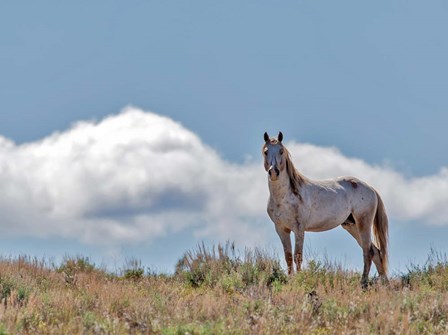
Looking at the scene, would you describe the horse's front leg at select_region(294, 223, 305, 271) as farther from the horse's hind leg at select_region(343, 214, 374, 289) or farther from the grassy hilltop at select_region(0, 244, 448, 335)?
the horse's hind leg at select_region(343, 214, 374, 289)

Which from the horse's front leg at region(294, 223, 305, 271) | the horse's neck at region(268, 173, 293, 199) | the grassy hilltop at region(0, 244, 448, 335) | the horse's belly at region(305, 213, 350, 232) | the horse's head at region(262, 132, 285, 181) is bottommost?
the grassy hilltop at region(0, 244, 448, 335)

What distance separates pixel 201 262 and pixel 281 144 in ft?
11.0

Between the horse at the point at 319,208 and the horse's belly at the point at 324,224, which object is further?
the horse's belly at the point at 324,224

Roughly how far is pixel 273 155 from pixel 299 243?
202cm

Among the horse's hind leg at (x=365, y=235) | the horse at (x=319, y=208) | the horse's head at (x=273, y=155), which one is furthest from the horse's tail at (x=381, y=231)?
the horse's head at (x=273, y=155)

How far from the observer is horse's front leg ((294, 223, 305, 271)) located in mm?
16422

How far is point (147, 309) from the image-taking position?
1124cm

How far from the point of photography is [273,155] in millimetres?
16141

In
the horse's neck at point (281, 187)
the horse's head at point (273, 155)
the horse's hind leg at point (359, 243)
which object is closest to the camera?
the horse's head at point (273, 155)

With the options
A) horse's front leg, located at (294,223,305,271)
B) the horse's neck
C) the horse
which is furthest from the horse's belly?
the horse's neck

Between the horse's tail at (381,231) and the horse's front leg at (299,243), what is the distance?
3219 millimetres

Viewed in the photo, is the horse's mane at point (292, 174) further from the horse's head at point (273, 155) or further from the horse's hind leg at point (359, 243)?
the horse's hind leg at point (359, 243)

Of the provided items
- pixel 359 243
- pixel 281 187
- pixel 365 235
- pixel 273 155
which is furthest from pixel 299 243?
pixel 359 243

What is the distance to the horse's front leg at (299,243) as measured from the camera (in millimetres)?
16422
